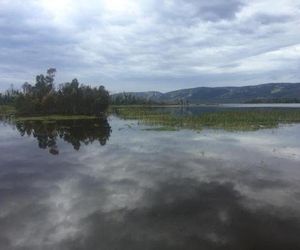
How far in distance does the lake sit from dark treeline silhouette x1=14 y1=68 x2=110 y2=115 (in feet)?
335

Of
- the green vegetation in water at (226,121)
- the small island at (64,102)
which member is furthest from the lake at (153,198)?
the small island at (64,102)

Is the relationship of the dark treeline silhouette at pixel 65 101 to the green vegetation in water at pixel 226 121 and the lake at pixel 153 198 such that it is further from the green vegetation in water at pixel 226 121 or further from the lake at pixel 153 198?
the lake at pixel 153 198

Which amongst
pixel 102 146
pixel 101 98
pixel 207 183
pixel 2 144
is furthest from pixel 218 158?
pixel 101 98

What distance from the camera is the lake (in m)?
19.4

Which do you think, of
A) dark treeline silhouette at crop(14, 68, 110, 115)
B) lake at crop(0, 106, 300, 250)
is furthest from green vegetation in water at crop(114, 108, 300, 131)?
dark treeline silhouette at crop(14, 68, 110, 115)

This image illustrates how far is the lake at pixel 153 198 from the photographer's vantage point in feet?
63.7

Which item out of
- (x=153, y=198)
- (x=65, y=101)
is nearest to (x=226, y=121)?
(x=153, y=198)

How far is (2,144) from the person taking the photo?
5803 centimetres

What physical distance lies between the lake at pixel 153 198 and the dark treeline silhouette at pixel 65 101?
102055mm

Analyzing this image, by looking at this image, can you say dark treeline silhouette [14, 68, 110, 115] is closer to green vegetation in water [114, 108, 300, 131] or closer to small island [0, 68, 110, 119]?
small island [0, 68, 110, 119]

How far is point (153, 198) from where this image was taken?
26.4 m

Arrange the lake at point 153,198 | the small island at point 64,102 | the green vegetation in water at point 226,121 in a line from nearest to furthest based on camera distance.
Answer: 1. the lake at point 153,198
2. the green vegetation in water at point 226,121
3. the small island at point 64,102

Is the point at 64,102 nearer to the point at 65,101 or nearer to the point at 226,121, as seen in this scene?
A: the point at 65,101

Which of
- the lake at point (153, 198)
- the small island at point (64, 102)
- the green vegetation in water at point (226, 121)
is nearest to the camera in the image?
the lake at point (153, 198)
